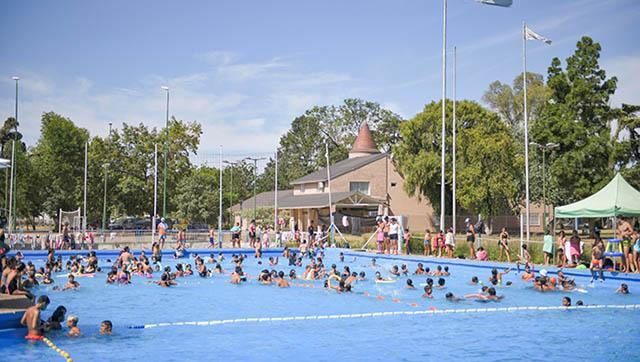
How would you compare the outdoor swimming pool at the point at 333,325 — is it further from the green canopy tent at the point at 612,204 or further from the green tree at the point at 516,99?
the green tree at the point at 516,99

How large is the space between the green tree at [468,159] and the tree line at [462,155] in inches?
3.4

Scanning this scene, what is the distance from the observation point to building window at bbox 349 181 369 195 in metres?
56.7

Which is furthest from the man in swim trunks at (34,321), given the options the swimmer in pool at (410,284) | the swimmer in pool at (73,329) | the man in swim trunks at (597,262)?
the man in swim trunks at (597,262)

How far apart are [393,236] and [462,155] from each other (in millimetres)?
19737

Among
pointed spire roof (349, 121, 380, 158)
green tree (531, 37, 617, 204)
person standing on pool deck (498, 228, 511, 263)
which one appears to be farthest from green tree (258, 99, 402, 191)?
person standing on pool deck (498, 228, 511, 263)

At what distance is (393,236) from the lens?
33.3 meters

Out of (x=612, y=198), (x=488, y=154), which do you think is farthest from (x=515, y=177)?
(x=612, y=198)

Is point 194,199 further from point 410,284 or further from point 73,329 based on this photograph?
point 73,329

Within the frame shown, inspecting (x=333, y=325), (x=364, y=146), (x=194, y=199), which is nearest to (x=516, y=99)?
(x=364, y=146)

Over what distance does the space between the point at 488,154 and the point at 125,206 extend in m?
33.8

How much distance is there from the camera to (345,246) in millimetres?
38156

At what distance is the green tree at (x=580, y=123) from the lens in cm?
4422

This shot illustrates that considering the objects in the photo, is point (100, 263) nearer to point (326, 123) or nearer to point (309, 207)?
point (309, 207)

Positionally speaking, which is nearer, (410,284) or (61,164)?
(410,284)
